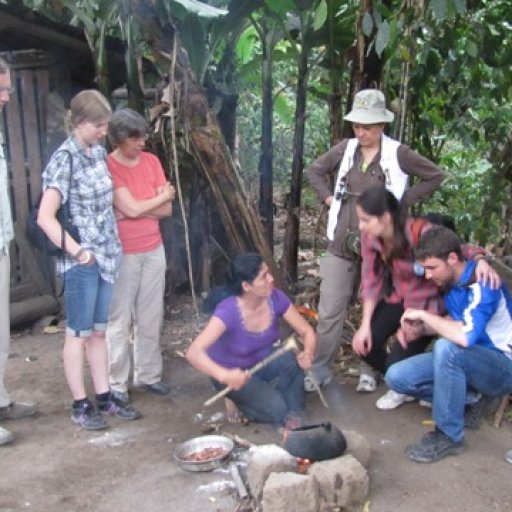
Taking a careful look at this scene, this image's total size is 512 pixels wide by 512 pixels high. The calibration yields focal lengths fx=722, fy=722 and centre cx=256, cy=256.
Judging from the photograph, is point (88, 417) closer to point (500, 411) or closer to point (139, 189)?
point (139, 189)

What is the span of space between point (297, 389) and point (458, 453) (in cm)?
95

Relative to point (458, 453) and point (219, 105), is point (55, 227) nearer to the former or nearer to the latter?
point (458, 453)

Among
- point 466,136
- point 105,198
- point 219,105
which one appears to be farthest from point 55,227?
point 466,136

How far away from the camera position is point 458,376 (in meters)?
3.62

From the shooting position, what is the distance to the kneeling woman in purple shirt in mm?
3771

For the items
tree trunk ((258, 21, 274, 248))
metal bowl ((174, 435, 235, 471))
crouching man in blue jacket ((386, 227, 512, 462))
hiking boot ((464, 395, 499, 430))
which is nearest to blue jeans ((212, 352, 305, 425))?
metal bowl ((174, 435, 235, 471))

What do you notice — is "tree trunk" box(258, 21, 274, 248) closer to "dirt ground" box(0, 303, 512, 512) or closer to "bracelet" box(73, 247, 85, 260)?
"dirt ground" box(0, 303, 512, 512)

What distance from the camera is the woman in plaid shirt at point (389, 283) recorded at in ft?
12.7

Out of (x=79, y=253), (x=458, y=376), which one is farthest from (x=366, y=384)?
(x=79, y=253)

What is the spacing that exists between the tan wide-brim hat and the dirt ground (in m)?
1.70

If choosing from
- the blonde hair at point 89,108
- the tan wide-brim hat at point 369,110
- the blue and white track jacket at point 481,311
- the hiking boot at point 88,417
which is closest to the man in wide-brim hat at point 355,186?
the tan wide-brim hat at point 369,110

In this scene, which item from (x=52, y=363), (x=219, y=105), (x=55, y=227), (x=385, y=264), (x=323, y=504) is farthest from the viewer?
(x=219, y=105)

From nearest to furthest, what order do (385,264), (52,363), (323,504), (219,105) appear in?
1. (323,504)
2. (385,264)
3. (52,363)
4. (219,105)

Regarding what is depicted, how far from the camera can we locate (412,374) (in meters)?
3.85
